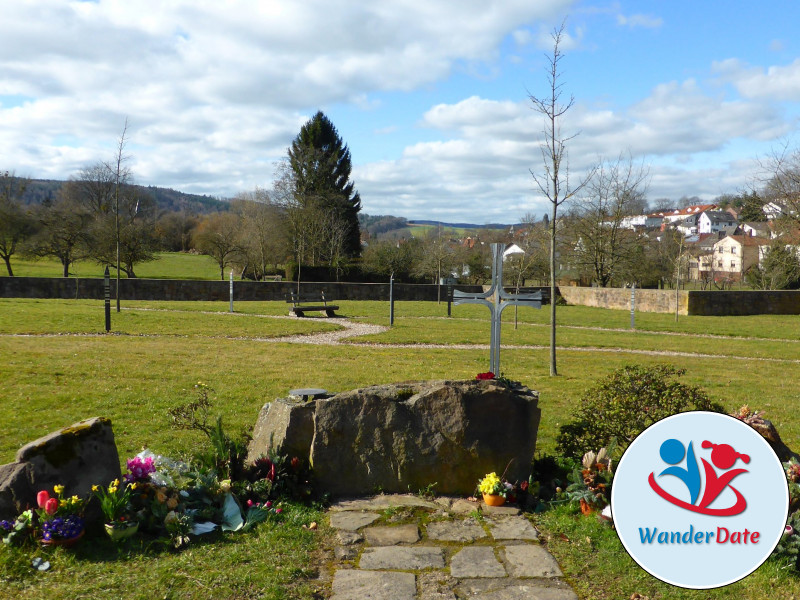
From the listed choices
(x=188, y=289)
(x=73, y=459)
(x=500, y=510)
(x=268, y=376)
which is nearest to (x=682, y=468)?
(x=500, y=510)

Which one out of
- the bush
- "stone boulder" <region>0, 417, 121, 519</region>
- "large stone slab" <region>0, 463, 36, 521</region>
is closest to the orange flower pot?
the bush

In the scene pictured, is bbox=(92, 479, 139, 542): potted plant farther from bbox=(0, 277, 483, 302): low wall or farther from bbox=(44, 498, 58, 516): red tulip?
bbox=(0, 277, 483, 302): low wall

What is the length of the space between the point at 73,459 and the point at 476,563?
2649mm

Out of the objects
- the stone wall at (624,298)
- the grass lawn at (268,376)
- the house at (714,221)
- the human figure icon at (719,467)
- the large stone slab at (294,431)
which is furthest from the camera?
the house at (714,221)

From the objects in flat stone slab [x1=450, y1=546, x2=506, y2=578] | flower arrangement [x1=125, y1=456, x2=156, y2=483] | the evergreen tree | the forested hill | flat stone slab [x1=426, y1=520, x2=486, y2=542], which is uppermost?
the forested hill

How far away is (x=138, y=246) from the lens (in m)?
35.0

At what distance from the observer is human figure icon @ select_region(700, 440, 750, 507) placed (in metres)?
2.95

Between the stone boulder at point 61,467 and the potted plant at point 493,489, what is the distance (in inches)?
100

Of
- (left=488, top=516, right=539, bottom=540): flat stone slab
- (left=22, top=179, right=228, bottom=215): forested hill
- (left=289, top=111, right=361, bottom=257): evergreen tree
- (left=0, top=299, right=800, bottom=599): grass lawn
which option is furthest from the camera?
(left=22, top=179, right=228, bottom=215): forested hill

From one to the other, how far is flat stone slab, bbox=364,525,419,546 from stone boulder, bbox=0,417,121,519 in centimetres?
175

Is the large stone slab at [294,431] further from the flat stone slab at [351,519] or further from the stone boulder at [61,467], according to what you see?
the stone boulder at [61,467]

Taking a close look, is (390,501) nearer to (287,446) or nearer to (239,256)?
(287,446)

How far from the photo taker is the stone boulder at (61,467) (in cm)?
395

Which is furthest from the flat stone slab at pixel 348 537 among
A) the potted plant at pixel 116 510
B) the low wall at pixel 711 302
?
the low wall at pixel 711 302
